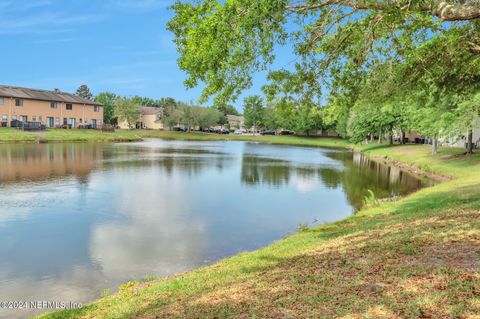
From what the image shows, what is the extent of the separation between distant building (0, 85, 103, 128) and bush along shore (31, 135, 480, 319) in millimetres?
87187

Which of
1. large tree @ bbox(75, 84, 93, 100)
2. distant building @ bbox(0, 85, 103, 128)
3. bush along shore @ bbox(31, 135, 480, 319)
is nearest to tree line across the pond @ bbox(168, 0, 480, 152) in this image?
bush along shore @ bbox(31, 135, 480, 319)

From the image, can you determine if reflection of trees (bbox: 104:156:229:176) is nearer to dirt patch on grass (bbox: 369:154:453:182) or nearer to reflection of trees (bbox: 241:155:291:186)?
reflection of trees (bbox: 241:155:291:186)

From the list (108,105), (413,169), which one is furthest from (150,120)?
(413,169)

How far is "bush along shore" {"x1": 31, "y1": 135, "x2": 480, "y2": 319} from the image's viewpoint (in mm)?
6430

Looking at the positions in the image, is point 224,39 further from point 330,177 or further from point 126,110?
point 126,110

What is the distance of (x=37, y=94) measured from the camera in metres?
92.6

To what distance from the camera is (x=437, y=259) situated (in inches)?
328

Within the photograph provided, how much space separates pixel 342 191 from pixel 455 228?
64.3ft

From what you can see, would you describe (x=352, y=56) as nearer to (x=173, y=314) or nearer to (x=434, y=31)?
(x=434, y=31)

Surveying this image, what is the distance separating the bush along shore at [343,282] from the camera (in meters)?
6.43

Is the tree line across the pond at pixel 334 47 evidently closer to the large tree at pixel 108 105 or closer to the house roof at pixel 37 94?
the house roof at pixel 37 94

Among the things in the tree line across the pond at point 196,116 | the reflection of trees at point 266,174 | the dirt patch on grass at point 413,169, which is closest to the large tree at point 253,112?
the tree line across the pond at point 196,116

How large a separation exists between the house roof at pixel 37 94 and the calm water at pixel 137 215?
175 ft

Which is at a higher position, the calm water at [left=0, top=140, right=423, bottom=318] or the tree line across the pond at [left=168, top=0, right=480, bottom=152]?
the tree line across the pond at [left=168, top=0, right=480, bottom=152]
